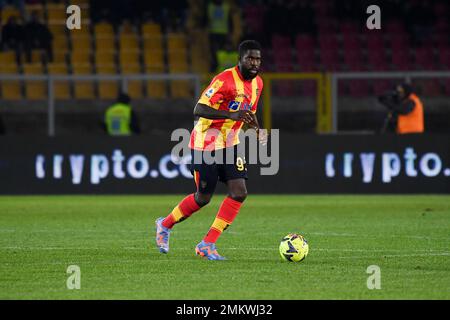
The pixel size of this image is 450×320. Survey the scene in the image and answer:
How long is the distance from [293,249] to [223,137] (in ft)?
4.29

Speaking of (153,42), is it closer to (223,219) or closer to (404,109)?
(404,109)

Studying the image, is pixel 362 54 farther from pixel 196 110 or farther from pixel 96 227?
pixel 196 110

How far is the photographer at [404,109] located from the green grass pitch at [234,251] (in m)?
2.02

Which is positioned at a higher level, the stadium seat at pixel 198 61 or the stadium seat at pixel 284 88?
the stadium seat at pixel 198 61

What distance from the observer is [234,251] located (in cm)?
1198

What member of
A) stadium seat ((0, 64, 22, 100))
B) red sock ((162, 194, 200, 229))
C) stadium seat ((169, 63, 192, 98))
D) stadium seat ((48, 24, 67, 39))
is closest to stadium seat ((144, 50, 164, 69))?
stadium seat ((48, 24, 67, 39))

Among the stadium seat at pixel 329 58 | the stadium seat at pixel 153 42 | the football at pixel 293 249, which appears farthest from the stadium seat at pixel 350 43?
the football at pixel 293 249

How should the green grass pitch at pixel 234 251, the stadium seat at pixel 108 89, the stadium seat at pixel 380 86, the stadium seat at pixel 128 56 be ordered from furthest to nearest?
1. the stadium seat at pixel 128 56
2. the stadium seat at pixel 108 89
3. the stadium seat at pixel 380 86
4. the green grass pitch at pixel 234 251

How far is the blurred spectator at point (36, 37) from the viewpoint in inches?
964

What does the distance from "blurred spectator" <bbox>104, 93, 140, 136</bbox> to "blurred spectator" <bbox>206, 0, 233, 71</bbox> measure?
176 inches

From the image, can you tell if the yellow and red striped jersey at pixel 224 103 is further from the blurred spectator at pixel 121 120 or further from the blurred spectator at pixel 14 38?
the blurred spectator at pixel 14 38

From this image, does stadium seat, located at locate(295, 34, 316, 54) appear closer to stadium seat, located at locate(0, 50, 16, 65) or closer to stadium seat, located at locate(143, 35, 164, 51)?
stadium seat, located at locate(143, 35, 164, 51)

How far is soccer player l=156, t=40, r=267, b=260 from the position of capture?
1102cm

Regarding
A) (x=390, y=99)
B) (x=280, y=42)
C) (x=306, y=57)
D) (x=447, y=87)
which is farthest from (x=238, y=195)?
(x=280, y=42)
